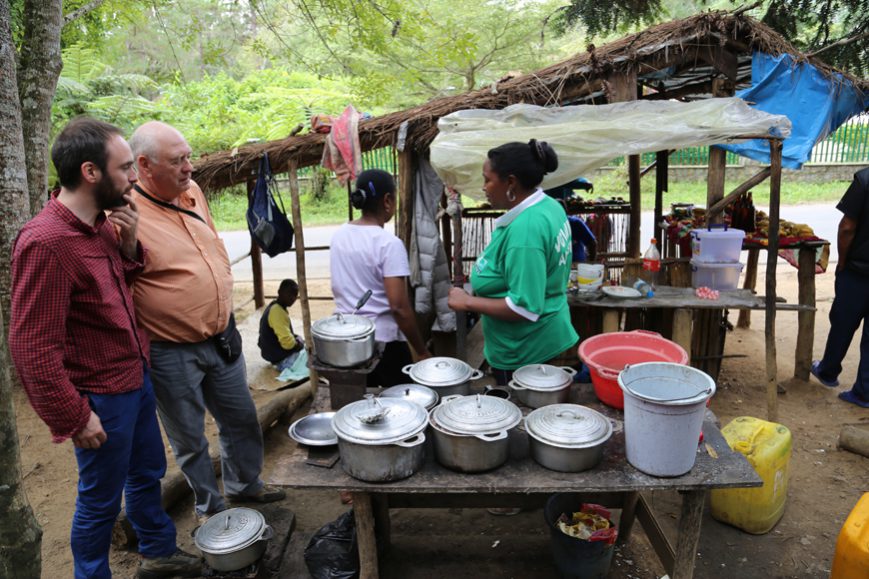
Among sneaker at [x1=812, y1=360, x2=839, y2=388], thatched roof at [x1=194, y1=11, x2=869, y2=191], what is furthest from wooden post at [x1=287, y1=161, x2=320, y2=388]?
sneaker at [x1=812, y1=360, x2=839, y2=388]

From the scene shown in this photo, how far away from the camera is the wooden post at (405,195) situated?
4.78 meters

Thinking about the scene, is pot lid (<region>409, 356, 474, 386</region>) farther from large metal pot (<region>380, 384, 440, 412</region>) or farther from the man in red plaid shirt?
the man in red plaid shirt

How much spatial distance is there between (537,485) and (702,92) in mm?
5545

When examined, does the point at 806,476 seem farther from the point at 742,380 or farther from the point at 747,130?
the point at 747,130

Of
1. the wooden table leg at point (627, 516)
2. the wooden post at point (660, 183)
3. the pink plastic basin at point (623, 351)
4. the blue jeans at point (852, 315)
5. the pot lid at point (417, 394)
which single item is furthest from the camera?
the wooden post at point (660, 183)

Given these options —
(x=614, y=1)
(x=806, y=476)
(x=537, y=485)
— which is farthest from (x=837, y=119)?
(x=537, y=485)

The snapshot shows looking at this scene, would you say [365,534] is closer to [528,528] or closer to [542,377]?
[542,377]

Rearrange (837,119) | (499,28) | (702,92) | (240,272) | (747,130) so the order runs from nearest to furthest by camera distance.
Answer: (747,130) < (837,119) < (702,92) < (240,272) < (499,28)

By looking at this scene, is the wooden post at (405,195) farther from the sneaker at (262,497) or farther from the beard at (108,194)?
the beard at (108,194)

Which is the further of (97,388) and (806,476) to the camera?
(806,476)

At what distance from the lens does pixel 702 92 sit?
19.8 feet

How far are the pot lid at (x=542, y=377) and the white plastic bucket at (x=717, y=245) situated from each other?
3006mm

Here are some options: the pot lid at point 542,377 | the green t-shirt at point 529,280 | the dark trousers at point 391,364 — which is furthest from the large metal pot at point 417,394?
the dark trousers at point 391,364

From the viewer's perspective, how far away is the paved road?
34.3ft
